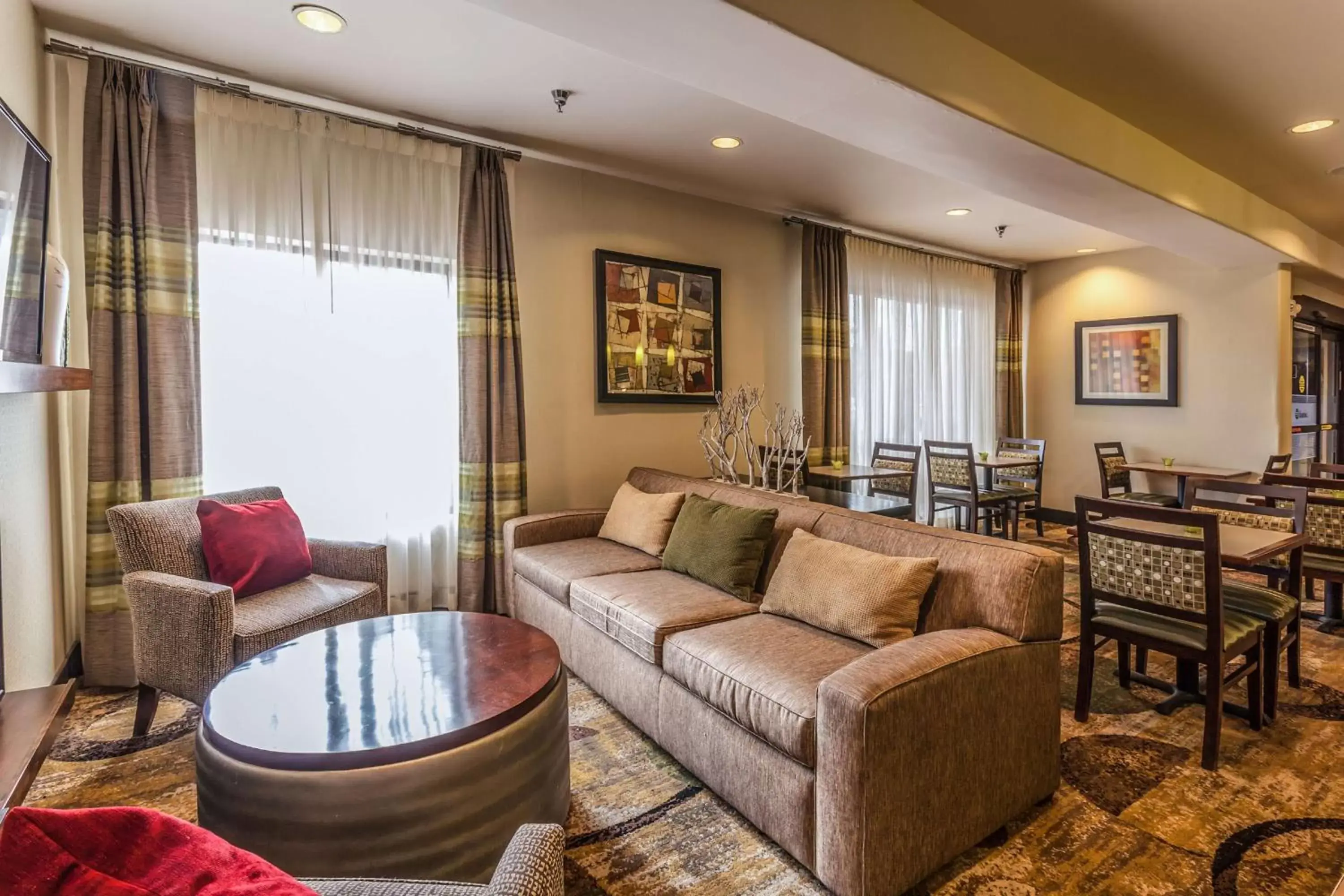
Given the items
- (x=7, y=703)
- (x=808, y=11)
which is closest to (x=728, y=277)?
(x=808, y=11)

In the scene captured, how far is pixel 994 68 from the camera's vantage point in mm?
2723

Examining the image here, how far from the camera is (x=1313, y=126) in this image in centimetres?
344

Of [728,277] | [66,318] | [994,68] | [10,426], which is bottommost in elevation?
[10,426]

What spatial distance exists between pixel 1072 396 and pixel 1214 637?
16.7 ft

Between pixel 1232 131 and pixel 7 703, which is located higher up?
pixel 1232 131

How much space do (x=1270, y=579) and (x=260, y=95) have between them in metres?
5.20

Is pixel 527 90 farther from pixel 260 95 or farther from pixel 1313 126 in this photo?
pixel 1313 126

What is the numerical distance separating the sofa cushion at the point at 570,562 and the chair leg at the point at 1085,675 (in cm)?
170

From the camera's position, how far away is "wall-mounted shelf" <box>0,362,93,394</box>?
4.34 ft

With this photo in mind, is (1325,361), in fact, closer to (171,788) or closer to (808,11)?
(808,11)

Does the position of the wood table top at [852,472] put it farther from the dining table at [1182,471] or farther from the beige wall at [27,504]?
the beige wall at [27,504]

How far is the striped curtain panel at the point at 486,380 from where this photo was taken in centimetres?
363

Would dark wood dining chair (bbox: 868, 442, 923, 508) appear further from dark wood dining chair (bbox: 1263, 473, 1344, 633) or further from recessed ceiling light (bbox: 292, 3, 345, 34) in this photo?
recessed ceiling light (bbox: 292, 3, 345, 34)

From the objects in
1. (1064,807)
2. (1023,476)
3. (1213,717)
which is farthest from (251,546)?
(1023,476)
